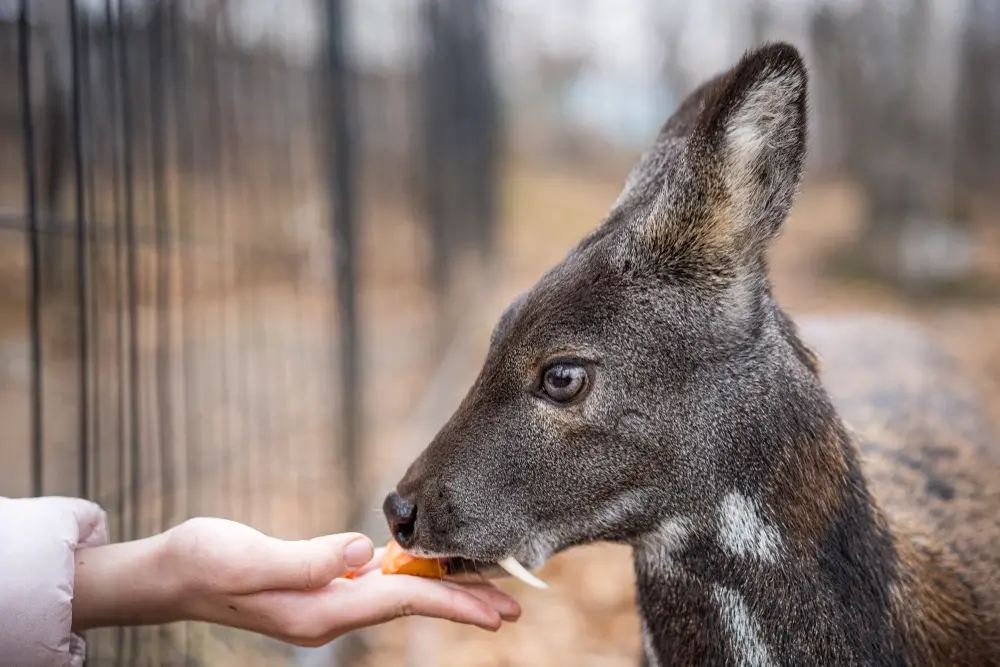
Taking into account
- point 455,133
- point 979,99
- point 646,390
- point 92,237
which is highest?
point 979,99

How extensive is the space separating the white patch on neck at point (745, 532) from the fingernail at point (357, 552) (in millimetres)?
731

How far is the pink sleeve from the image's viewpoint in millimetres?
1682

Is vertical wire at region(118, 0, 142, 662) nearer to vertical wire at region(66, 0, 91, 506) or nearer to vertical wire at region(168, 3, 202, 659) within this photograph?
vertical wire at region(66, 0, 91, 506)

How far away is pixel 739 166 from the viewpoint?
2055 mm

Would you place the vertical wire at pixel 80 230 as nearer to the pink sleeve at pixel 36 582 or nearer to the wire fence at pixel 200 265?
the wire fence at pixel 200 265

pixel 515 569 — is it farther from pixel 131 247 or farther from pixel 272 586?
pixel 131 247

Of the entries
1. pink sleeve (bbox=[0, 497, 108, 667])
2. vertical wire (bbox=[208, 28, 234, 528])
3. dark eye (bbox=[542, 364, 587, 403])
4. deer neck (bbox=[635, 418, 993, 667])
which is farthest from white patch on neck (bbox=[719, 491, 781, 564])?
vertical wire (bbox=[208, 28, 234, 528])

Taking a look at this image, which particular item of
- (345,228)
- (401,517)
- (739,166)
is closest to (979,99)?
(345,228)

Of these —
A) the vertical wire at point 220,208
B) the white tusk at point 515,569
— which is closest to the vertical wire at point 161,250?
the vertical wire at point 220,208

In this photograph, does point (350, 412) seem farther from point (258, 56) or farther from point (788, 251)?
point (788, 251)

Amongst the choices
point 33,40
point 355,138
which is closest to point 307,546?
point 33,40

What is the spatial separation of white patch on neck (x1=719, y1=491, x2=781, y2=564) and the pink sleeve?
1.26 metres

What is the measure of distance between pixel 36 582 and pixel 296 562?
0.44 m

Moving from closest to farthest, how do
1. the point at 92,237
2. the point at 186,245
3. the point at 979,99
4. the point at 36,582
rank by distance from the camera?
the point at 36,582
the point at 92,237
the point at 186,245
the point at 979,99
